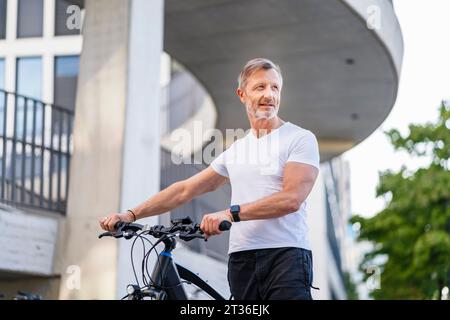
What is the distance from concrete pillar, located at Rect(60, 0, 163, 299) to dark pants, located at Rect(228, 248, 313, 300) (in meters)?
6.63

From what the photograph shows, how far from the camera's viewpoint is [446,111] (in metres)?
27.7

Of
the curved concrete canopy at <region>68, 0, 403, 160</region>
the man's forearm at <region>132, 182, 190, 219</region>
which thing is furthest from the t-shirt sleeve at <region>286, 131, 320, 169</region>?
the curved concrete canopy at <region>68, 0, 403, 160</region>

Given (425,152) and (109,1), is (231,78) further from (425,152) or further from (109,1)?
(425,152)

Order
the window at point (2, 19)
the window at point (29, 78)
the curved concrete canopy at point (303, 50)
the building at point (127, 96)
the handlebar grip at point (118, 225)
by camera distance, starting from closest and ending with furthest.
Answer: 1. the handlebar grip at point (118, 225)
2. the building at point (127, 96)
3. the curved concrete canopy at point (303, 50)
4. the window at point (2, 19)
5. the window at point (29, 78)

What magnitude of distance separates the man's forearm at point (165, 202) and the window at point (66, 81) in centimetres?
1405

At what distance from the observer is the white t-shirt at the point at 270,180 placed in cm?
467

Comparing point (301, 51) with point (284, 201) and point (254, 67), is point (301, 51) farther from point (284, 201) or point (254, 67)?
point (284, 201)

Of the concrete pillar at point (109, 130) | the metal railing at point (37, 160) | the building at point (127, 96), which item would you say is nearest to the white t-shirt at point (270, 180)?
the building at point (127, 96)

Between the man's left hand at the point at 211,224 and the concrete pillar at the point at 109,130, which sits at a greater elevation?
the concrete pillar at the point at 109,130

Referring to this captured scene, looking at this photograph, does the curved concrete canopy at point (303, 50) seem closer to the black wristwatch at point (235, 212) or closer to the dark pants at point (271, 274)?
the dark pants at point (271, 274)

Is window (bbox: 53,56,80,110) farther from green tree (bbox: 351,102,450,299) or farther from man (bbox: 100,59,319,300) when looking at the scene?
man (bbox: 100,59,319,300)

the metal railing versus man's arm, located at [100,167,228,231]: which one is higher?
the metal railing

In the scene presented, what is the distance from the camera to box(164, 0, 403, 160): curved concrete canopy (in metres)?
15.7
